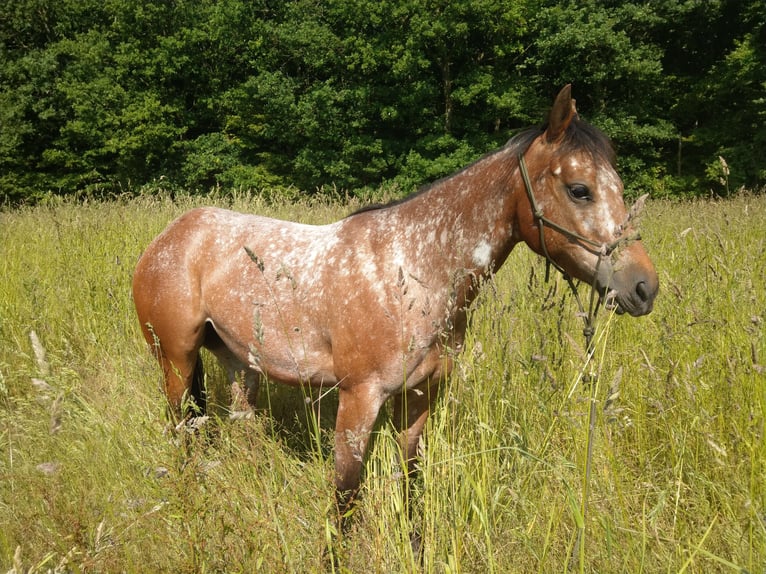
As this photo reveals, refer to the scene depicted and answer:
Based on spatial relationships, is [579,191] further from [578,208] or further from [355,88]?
[355,88]

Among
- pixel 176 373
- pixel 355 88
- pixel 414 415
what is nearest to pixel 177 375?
pixel 176 373

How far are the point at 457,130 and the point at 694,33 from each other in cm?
1131

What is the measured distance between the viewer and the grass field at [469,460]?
58.2 inches

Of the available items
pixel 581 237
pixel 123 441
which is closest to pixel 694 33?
pixel 581 237

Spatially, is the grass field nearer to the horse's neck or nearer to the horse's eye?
the horse's neck

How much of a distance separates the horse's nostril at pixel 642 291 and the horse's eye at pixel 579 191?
40 cm

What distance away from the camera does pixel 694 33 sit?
19.9 meters

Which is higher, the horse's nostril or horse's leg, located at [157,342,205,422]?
the horse's nostril

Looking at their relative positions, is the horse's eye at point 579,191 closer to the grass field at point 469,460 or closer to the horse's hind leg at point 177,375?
the grass field at point 469,460

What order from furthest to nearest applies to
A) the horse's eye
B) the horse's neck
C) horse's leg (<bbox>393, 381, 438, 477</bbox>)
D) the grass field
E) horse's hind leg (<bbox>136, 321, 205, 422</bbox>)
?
horse's hind leg (<bbox>136, 321, 205, 422</bbox>), horse's leg (<bbox>393, 381, 438, 477</bbox>), the horse's neck, the horse's eye, the grass field

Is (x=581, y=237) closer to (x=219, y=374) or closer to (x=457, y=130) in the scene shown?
(x=219, y=374)

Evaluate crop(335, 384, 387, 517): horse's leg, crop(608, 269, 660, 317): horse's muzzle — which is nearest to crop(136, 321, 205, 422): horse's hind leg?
crop(335, 384, 387, 517): horse's leg

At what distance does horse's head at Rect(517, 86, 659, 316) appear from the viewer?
69.4 inches

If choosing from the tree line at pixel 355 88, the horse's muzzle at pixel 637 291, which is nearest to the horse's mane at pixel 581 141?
the horse's muzzle at pixel 637 291
